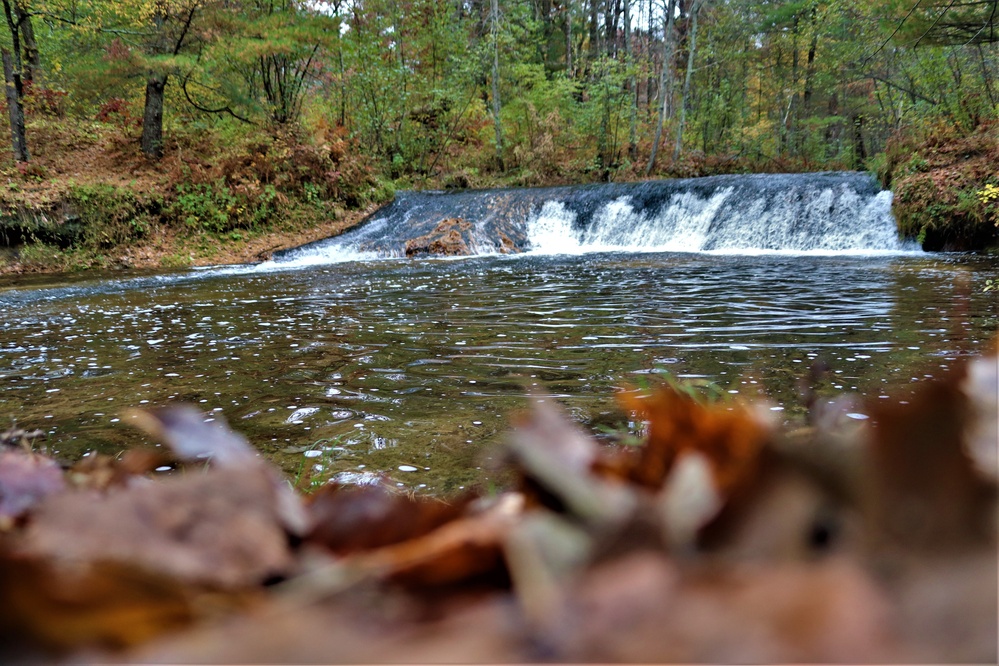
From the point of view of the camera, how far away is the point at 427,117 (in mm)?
24422

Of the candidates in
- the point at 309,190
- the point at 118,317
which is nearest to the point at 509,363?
the point at 118,317

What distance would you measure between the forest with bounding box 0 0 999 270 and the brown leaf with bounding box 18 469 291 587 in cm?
1226

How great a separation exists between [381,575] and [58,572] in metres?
0.15

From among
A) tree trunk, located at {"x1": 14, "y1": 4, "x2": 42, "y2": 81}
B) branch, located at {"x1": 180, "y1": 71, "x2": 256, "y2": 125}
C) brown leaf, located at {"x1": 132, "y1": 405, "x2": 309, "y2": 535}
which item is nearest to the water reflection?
brown leaf, located at {"x1": 132, "y1": 405, "x2": 309, "y2": 535}

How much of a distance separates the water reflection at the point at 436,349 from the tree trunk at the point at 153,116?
9.69 meters

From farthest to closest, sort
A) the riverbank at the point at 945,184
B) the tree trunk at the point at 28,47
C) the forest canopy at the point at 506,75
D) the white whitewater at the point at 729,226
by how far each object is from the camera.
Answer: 1. the forest canopy at the point at 506,75
2. the tree trunk at the point at 28,47
3. the white whitewater at the point at 729,226
4. the riverbank at the point at 945,184

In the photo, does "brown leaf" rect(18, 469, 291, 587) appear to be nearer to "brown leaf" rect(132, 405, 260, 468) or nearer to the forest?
"brown leaf" rect(132, 405, 260, 468)

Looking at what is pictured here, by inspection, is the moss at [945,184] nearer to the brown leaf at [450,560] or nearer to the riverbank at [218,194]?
the riverbank at [218,194]

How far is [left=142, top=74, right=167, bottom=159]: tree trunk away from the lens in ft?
59.5

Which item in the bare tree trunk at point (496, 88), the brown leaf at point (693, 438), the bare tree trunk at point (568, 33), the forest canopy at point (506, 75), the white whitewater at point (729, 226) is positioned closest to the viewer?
the brown leaf at point (693, 438)

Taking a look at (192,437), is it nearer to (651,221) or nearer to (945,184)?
(945,184)

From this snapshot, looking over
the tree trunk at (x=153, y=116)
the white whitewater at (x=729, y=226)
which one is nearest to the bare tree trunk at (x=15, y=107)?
the tree trunk at (x=153, y=116)

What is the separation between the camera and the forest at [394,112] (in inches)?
597

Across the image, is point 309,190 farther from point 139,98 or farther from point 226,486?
point 226,486
